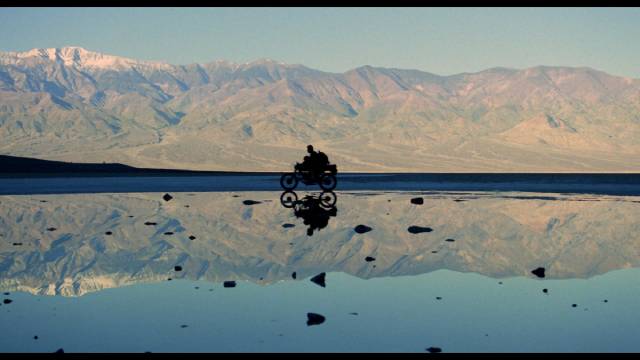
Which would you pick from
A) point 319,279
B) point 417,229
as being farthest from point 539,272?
point 417,229

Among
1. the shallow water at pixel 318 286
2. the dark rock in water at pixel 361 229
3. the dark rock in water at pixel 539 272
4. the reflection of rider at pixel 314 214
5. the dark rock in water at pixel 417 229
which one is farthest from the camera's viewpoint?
the reflection of rider at pixel 314 214

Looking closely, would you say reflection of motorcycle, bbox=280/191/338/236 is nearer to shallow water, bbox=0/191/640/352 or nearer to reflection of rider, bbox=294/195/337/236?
reflection of rider, bbox=294/195/337/236

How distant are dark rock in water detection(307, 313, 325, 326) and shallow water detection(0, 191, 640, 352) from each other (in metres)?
0.14

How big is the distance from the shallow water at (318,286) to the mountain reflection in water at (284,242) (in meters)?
0.06

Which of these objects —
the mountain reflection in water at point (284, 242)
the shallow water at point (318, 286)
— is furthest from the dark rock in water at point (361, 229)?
the shallow water at point (318, 286)

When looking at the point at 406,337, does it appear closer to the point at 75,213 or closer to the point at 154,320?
the point at 154,320

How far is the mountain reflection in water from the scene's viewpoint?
648 inches

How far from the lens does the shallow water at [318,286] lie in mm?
10477

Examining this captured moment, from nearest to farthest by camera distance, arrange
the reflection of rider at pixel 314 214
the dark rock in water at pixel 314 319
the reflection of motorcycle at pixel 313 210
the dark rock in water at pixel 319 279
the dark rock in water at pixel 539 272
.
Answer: the dark rock in water at pixel 314 319, the dark rock in water at pixel 319 279, the dark rock in water at pixel 539 272, the reflection of rider at pixel 314 214, the reflection of motorcycle at pixel 313 210

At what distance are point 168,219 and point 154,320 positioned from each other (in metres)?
17.2

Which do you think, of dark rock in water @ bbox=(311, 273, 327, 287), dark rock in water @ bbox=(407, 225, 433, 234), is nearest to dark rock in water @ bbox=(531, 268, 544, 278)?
dark rock in water @ bbox=(311, 273, 327, 287)

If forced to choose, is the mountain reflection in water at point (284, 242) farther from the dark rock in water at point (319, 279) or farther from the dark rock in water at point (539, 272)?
the dark rock in water at point (319, 279)

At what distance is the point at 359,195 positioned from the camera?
45.2 m

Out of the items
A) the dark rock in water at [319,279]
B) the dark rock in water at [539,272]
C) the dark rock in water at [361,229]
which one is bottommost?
the dark rock in water at [361,229]
